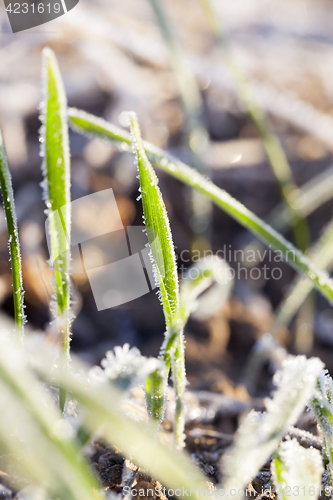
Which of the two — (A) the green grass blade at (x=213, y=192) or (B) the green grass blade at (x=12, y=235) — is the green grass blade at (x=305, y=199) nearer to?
(A) the green grass blade at (x=213, y=192)

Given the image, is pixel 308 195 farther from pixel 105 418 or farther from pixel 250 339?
pixel 105 418

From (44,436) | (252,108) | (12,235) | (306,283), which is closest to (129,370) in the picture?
(44,436)

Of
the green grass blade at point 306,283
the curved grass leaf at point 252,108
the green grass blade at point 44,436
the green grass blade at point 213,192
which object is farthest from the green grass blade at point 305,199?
the green grass blade at point 44,436

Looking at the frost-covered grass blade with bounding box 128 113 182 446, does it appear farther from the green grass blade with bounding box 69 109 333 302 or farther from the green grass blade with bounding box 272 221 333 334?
the green grass blade with bounding box 272 221 333 334

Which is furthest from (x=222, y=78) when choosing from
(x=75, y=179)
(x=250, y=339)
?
(x=250, y=339)

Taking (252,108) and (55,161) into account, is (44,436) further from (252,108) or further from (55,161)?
(252,108)

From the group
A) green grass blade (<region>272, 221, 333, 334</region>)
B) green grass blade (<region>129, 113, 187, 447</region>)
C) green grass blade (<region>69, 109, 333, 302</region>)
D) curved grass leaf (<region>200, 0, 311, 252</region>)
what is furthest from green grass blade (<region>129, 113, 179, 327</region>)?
curved grass leaf (<region>200, 0, 311, 252</region>)
